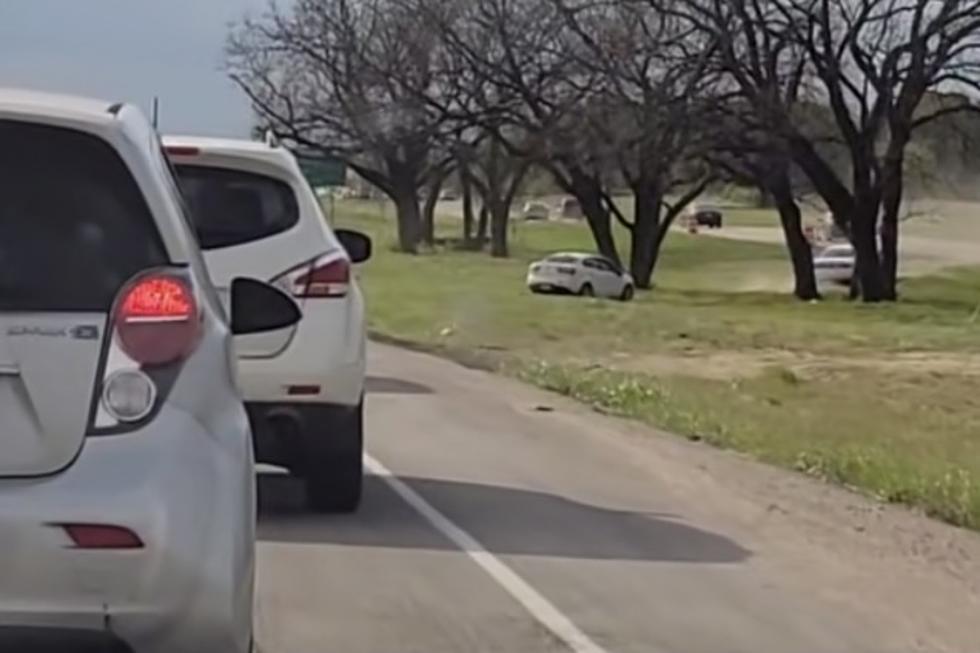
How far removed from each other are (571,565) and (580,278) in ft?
163

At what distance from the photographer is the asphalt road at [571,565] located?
9094mm

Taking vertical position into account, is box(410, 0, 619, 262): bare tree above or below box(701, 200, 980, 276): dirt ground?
above

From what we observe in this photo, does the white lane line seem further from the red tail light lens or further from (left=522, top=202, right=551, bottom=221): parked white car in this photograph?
(left=522, top=202, right=551, bottom=221): parked white car

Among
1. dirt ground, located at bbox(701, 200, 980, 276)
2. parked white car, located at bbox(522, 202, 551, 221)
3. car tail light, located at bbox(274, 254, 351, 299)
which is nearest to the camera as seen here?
car tail light, located at bbox(274, 254, 351, 299)

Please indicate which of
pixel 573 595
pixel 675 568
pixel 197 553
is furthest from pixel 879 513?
pixel 197 553

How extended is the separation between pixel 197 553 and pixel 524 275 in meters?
60.7

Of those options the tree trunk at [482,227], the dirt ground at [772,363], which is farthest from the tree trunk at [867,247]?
the tree trunk at [482,227]

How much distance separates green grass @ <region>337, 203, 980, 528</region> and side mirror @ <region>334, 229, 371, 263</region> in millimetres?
3927

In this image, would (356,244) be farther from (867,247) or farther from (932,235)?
(932,235)

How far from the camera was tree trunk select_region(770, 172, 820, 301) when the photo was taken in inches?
2382

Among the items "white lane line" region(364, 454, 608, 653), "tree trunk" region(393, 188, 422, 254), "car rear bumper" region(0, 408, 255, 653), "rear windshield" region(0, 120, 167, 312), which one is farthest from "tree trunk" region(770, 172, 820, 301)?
"car rear bumper" region(0, 408, 255, 653)

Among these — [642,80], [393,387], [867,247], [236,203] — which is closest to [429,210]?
[867,247]

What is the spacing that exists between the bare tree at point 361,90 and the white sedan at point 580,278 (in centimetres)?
832

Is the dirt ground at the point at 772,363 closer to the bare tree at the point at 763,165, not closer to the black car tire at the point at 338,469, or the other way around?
the bare tree at the point at 763,165
